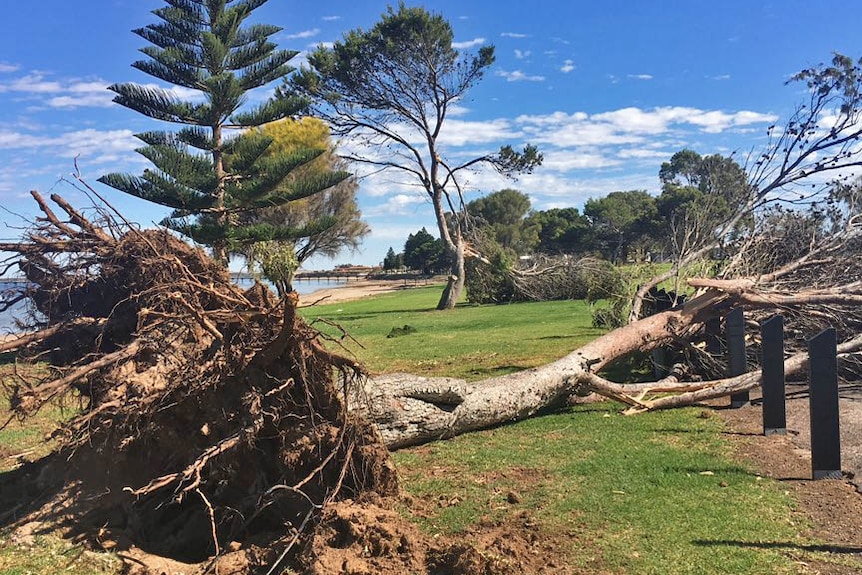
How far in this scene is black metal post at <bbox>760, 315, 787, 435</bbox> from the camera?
19.1 feet

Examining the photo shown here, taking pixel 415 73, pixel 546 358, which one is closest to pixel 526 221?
pixel 415 73

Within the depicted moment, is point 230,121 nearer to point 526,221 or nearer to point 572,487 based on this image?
point 572,487

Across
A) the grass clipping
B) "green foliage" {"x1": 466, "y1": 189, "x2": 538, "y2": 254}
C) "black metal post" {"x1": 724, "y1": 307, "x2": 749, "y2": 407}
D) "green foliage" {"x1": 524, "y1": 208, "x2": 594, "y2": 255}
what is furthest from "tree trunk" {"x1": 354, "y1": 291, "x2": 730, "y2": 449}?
"green foliage" {"x1": 466, "y1": 189, "x2": 538, "y2": 254}

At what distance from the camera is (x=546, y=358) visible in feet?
35.9

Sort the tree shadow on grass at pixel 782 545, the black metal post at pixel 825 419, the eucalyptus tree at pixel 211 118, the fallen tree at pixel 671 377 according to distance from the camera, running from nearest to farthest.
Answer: the tree shadow on grass at pixel 782 545 → the black metal post at pixel 825 419 → the fallen tree at pixel 671 377 → the eucalyptus tree at pixel 211 118

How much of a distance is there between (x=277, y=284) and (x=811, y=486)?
20.0 meters

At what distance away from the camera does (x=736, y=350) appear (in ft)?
23.6

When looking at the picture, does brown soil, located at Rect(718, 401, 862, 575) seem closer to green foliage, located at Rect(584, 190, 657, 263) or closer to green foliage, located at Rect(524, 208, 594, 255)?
green foliage, located at Rect(584, 190, 657, 263)

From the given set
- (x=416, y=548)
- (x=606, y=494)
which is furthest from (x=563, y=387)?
(x=416, y=548)

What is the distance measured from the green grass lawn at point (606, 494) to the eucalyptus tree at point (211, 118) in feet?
30.7

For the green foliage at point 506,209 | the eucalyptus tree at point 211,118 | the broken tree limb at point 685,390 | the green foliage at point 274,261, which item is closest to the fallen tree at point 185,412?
the broken tree limb at point 685,390

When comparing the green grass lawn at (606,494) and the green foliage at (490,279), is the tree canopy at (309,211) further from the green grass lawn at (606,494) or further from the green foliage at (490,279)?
the green grass lawn at (606,494)

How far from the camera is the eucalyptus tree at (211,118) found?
16156 mm

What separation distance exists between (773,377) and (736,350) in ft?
4.73
